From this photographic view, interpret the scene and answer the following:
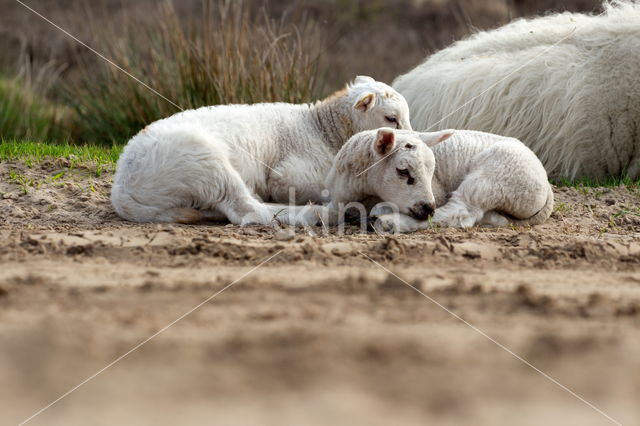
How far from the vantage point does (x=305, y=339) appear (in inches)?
115

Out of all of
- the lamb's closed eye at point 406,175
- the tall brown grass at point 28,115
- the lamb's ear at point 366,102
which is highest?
the lamb's ear at point 366,102

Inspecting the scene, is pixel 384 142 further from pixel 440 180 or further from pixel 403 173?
pixel 440 180

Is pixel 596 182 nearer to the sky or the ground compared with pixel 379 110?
nearer to the ground

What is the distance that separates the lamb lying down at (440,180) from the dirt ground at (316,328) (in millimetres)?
369

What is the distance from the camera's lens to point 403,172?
16.7ft

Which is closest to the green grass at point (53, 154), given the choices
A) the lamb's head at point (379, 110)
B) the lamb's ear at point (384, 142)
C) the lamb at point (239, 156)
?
the lamb at point (239, 156)

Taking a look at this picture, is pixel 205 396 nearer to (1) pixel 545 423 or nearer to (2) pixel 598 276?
(1) pixel 545 423

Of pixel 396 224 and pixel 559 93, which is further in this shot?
pixel 559 93

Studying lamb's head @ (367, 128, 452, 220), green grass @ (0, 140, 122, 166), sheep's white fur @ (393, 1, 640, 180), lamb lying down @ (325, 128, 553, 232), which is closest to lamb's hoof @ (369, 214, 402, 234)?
lamb lying down @ (325, 128, 553, 232)

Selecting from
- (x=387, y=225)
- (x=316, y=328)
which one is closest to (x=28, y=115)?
(x=387, y=225)

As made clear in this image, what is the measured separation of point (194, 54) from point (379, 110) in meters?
3.02

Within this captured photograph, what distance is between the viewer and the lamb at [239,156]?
16.9ft

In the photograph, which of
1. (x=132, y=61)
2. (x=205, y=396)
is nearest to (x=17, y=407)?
(x=205, y=396)

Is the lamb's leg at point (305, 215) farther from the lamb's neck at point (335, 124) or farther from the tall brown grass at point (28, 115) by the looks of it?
the tall brown grass at point (28, 115)
